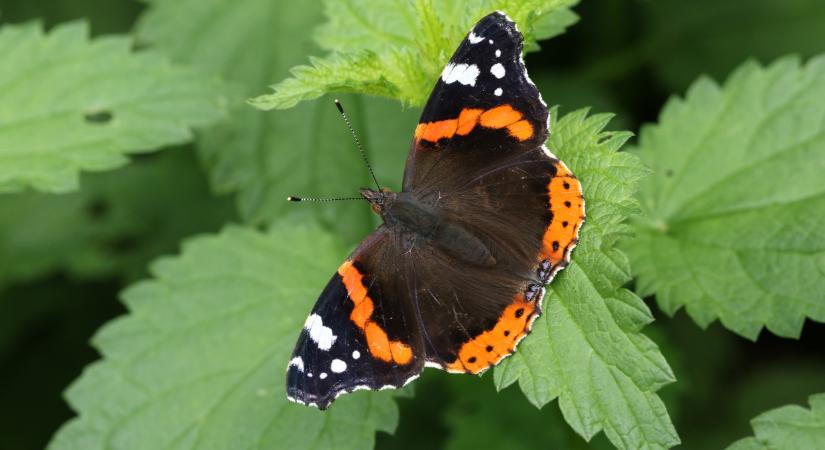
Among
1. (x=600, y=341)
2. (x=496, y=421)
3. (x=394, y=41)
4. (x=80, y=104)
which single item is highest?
(x=394, y=41)

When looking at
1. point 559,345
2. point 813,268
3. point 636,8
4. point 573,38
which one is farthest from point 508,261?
point 636,8

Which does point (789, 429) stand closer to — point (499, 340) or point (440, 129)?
point (499, 340)

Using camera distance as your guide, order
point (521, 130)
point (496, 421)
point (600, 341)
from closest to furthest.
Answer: point (600, 341), point (521, 130), point (496, 421)

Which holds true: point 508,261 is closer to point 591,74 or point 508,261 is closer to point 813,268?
point 813,268

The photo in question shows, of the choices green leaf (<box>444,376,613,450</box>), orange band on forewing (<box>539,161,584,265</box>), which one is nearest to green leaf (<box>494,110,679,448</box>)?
orange band on forewing (<box>539,161,584,265</box>)

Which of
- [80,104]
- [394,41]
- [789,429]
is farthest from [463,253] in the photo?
[80,104]

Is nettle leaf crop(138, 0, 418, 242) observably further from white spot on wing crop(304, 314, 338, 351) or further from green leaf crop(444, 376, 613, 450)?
white spot on wing crop(304, 314, 338, 351)
